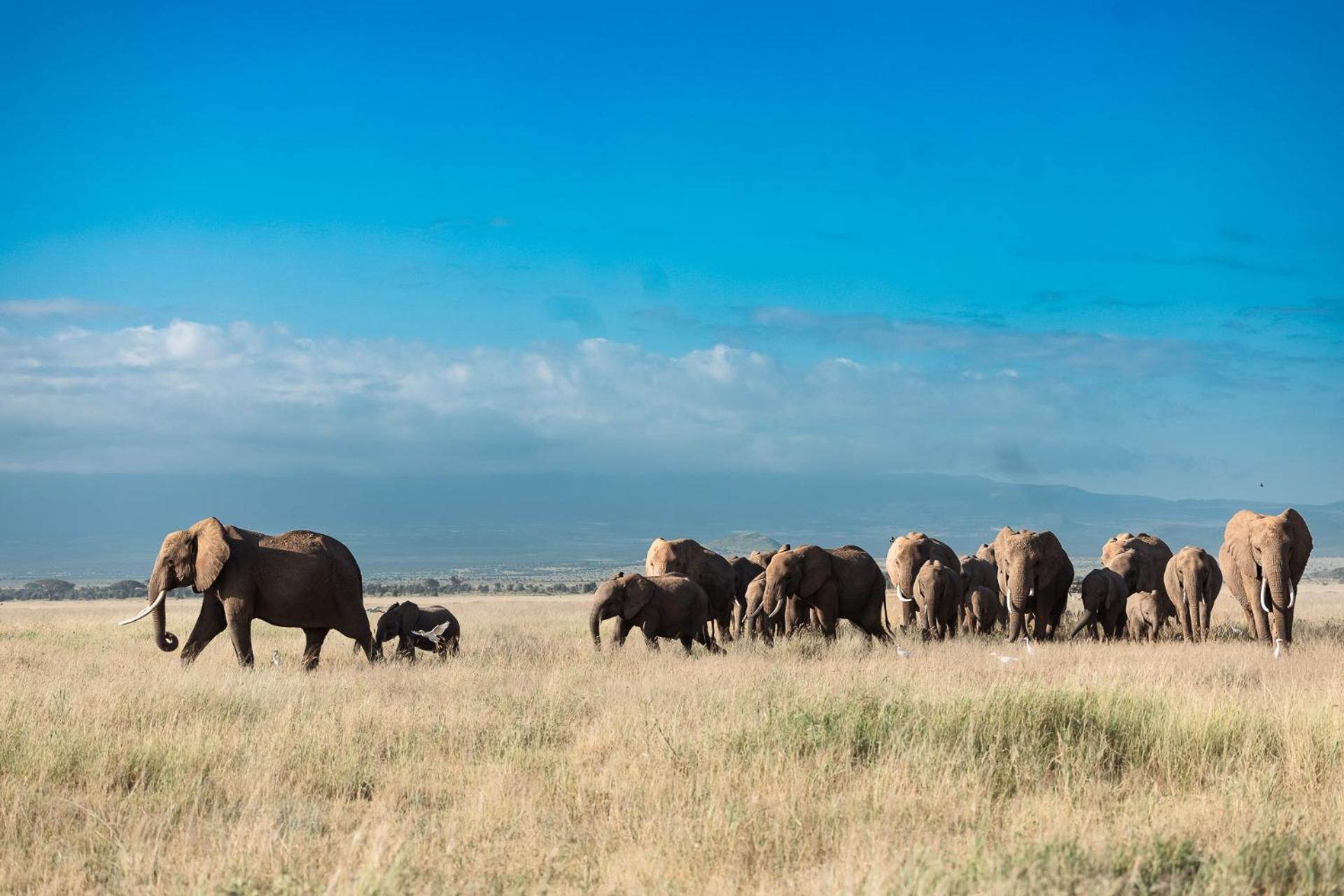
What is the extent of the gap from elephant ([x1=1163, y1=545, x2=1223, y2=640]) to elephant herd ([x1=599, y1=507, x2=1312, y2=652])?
3 centimetres

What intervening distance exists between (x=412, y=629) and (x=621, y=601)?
12.1 ft

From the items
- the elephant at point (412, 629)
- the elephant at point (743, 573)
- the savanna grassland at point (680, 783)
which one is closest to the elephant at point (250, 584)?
the savanna grassland at point (680, 783)

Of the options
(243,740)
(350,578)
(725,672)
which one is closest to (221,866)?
(243,740)

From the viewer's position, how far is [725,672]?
51.7ft

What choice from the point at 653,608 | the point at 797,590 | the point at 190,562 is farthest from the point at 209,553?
the point at 797,590

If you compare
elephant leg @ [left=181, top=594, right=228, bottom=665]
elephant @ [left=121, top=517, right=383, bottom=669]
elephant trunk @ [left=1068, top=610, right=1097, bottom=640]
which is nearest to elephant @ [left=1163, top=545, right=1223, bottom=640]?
elephant trunk @ [left=1068, top=610, right=1097, bottom=640]

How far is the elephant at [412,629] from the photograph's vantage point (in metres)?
20.7

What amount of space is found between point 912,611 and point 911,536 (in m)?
1.91

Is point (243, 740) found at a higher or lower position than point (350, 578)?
lower

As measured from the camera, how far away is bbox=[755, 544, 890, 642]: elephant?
22.8 meters

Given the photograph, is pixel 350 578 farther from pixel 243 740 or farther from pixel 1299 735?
pixel 1299 735

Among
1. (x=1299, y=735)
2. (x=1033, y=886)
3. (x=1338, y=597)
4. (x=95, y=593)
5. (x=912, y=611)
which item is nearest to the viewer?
(x=1033, y=886)

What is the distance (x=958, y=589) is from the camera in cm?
2547

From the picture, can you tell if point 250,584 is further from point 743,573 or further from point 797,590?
point 743,573
